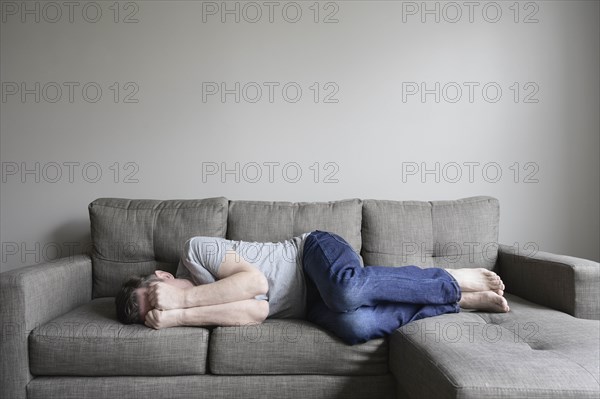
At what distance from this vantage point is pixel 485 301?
75.9 inches

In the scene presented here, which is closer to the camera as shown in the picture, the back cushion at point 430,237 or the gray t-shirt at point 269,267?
the gray t-shirt at point 269,267

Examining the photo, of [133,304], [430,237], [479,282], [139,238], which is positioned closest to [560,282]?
[479,282]

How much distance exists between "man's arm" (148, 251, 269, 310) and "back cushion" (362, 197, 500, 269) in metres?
0.71

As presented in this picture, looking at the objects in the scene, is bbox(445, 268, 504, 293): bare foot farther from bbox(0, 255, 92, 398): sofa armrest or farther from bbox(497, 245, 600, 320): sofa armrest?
bbox(0, 255, 92, 398): sofa armrest

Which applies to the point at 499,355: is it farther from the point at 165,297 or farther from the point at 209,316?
the point at 165,297

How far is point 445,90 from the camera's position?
280 cm

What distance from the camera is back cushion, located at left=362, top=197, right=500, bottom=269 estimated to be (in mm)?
2336

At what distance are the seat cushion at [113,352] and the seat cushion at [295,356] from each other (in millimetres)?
96

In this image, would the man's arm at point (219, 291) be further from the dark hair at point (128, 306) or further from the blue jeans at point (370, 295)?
the blue jeans at point (370, 295)

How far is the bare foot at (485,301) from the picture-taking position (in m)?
1.90

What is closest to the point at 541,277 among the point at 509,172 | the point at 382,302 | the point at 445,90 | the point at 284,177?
the point at 382,302

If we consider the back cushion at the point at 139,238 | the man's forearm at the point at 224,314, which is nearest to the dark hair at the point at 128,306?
the man's forearm at the point at 224,314

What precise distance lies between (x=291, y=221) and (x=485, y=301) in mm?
982

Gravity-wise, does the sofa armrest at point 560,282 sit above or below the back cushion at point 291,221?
below
